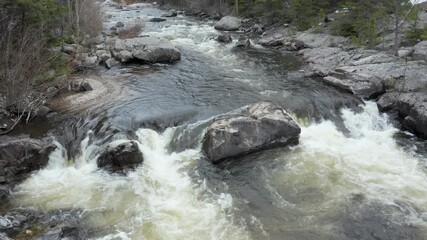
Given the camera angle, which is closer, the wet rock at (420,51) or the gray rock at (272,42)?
the wet rock at (420,51)

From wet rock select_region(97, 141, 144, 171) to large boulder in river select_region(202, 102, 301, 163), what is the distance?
2.41m

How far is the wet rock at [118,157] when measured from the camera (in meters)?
11.5

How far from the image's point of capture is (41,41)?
51.3ft

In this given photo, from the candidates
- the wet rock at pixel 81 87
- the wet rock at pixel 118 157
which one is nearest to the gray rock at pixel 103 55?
the wet rock at pixel 81 87

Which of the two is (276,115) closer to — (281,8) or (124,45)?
(124,45)

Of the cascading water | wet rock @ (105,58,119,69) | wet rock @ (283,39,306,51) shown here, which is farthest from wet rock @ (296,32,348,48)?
the cascading water

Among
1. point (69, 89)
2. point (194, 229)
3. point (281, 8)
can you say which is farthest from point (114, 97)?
point (281, 8)

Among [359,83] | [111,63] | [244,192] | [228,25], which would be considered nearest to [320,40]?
[359,83]

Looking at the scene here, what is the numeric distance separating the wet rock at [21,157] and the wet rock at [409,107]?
1304 centimetres

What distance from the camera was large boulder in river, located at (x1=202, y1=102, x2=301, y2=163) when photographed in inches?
478

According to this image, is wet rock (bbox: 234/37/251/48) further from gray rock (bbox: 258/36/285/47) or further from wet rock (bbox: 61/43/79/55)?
wet rock (bbox: 61/43/79/55)

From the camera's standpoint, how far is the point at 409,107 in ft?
49.1

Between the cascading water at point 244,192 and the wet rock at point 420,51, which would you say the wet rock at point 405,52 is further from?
the cascading water at point 244,192

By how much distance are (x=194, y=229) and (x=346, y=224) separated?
366cm
